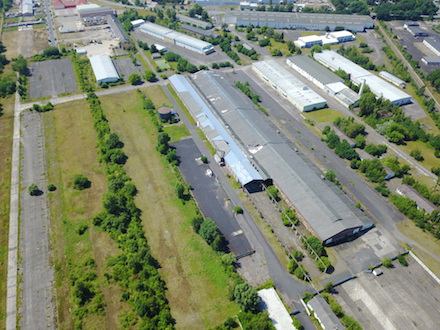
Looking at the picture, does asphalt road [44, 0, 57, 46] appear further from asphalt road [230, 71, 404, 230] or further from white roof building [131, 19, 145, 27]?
asphalt road [230, 71, 404, 230]

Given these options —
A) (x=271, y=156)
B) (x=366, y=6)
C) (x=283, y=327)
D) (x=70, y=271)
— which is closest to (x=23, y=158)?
(x=70, y=271)

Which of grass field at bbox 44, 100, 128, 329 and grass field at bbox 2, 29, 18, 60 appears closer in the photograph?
grass field at bbox 44, 100, 128, 329

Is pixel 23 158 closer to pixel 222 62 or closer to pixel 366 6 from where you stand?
pixel 222 62

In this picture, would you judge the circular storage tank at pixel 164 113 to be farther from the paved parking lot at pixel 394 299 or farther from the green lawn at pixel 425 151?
the green lawn at pixel 425 151

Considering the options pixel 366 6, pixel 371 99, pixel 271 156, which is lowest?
pixel 271 156

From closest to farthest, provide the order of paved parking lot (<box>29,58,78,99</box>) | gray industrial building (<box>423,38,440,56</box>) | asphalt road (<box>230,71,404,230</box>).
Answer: asphalt road (<box>230,71,404,230</box>)
paved parking lot (<box>29,58,78,99</box>)
gray industrial building (<box>423,38,440,56</box>)

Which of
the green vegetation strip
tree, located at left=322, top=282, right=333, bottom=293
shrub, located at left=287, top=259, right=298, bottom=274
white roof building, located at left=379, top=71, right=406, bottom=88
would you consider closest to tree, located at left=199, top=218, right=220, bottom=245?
the green vegetation strip

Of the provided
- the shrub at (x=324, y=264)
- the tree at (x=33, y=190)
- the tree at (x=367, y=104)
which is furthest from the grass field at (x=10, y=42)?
the shrub at (x=324, y=264)
